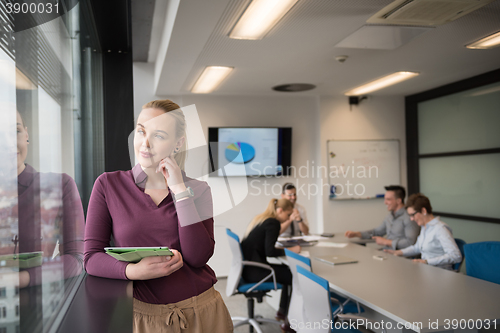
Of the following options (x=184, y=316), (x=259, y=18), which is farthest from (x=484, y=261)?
(x=184, y=316)

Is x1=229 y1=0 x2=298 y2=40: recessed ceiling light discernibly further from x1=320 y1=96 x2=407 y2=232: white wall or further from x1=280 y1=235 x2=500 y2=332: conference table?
x1=320 y1=96 x2=407 y2=232: white wall

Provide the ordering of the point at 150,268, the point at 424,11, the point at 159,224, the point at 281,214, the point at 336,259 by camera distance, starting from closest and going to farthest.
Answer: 1. the point at 150,268
2. the point at 159,224
3. the point at 424,11
4. the point at 336,259
5. the point at 281,214

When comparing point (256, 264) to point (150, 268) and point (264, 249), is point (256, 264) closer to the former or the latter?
point (264, 249)

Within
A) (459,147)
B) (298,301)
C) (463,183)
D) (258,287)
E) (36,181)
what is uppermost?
(459,147)

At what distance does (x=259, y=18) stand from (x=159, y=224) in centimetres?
204

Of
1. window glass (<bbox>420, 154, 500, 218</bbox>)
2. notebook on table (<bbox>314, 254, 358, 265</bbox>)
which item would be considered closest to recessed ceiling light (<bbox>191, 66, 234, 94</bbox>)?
notebook on table (<bbox>314, 254, 358, 265</bbox>)

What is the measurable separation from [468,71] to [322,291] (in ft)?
12.5

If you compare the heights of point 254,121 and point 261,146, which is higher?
point 254,121

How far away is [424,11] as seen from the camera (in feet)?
8.36

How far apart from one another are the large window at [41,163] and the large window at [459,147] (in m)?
4.75

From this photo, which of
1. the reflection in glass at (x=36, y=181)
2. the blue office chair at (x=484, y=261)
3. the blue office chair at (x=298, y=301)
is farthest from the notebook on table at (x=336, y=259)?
the reflection in glass at (x=36, y=181)

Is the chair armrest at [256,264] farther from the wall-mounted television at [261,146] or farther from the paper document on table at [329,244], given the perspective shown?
the wall-mounted television at [261,146]

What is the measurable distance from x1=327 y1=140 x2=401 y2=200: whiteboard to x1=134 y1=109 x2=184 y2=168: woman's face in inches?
191

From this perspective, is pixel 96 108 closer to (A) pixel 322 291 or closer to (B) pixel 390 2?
(A) pixel 322 291
